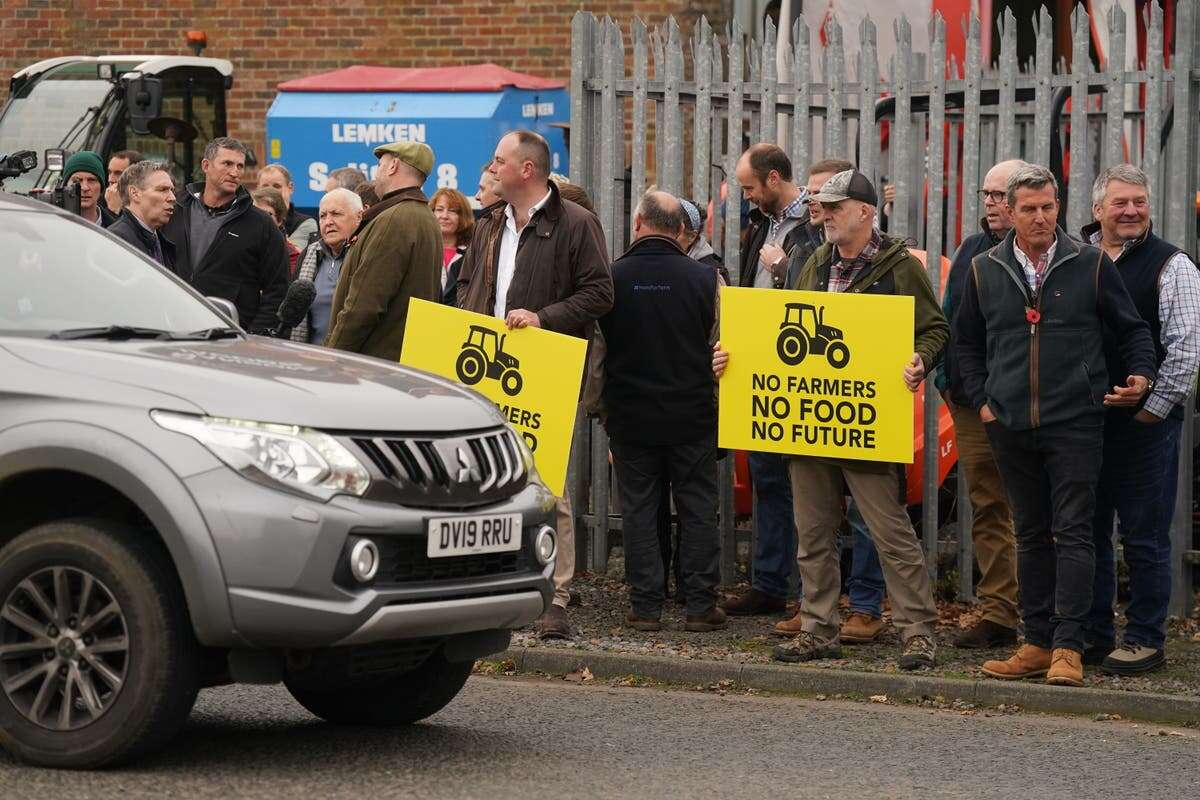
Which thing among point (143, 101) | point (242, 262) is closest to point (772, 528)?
point (242, 262)

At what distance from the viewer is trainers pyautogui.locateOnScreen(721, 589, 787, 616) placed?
9703mm

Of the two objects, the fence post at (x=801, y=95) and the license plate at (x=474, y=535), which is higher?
the fence post at (x=801, y=95)

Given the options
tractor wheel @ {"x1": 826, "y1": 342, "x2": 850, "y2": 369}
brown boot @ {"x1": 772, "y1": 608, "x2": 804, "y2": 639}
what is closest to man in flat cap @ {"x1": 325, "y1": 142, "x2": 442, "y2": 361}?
tractor wheel @ {"x1": 826, "y1": 342, "x2": 850, "y2": 369}

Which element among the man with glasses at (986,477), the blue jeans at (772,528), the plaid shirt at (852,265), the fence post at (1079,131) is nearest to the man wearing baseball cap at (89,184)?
the blue jeans at (772,528)

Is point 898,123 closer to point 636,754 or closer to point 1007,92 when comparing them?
point 1007,92

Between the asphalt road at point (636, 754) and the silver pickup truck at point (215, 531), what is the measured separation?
0.89 feet

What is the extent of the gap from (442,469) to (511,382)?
274 cm

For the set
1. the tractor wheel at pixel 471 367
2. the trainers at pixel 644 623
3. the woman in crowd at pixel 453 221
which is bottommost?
the trainers at pixel 644 623

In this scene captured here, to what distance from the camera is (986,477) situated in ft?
29.3

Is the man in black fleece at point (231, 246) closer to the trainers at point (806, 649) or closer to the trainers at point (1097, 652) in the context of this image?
the trainers at point (806, 649)

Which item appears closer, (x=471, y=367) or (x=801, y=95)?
(x=471, y=367)

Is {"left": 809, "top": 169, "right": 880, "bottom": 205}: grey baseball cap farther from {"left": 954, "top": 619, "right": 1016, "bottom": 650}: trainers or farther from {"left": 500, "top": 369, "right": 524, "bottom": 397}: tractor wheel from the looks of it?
{"left": 954, "top": 619, "right": 1016, "bottom": 650}: trainers

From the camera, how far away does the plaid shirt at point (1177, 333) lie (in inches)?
318

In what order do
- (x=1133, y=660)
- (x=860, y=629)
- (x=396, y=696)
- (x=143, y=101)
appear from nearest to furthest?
(x=396, y=696)
(x=1133, y=660)
(x=860, y=629)
(x=143, y=101)
